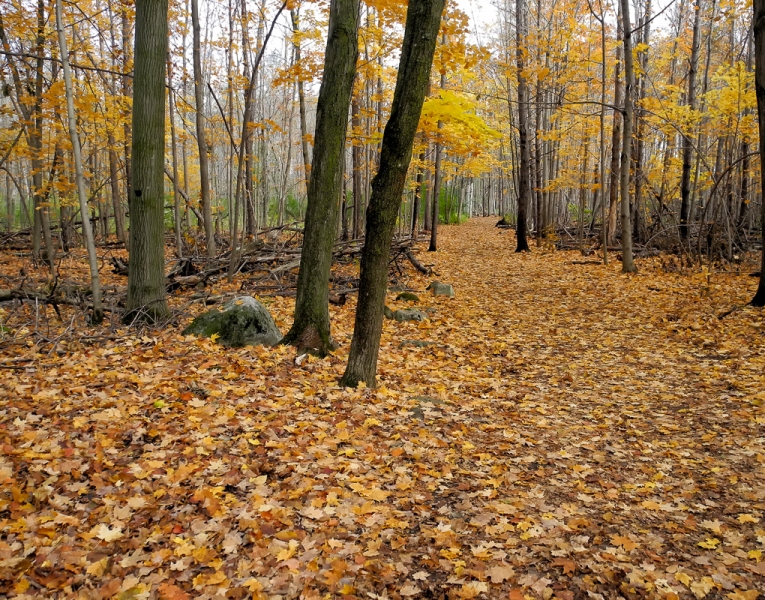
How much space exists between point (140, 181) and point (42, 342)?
2.34 metres

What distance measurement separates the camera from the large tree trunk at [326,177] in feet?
18.7

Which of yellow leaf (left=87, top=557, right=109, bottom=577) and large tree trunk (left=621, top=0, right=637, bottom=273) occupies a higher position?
large tree trunk (left=621, top=0, right=637, bottom=273)

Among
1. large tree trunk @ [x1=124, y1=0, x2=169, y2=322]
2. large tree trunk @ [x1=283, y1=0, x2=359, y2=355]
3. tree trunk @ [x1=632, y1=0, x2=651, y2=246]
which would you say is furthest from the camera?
tree trunk @ [x1=632, y1=0, x2=651, y2=246]

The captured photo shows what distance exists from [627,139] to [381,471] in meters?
10.9

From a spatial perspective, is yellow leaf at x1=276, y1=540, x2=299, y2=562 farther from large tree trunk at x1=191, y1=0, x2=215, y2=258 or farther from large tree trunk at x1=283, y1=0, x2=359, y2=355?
large tree trunk at x1=191, y1=0, x2=215, y2=258

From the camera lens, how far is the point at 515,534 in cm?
313

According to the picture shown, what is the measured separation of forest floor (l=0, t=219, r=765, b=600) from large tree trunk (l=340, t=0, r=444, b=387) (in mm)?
915

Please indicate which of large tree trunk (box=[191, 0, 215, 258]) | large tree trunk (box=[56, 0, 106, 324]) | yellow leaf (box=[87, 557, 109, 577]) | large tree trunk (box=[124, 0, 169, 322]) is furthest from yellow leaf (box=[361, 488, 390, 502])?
large tree trunk (box=[191, 0, 215, 258])

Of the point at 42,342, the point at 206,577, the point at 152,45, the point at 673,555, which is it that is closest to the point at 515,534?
the point at 673,555

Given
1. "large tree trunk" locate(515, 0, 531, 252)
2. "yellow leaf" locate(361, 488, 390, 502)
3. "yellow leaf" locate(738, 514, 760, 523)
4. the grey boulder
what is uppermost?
"large tree trunk" locate(515, 0, 531, 252)

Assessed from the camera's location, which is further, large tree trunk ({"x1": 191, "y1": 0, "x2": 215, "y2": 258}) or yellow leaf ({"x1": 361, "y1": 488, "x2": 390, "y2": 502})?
large tree trunk ({"x1": 191, "y1": 0, "x2": 215, "y2": 258})

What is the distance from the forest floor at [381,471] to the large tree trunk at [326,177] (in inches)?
23.0

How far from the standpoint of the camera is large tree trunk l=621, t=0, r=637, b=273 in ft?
36.2

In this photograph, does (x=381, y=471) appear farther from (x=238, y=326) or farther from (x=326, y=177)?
(x=326, y=177)
